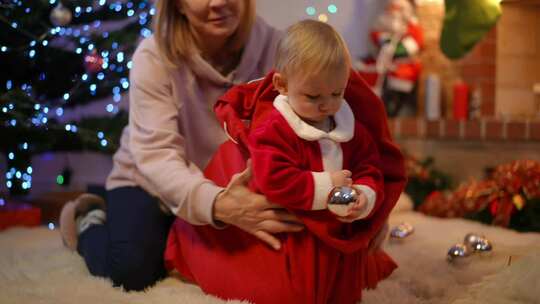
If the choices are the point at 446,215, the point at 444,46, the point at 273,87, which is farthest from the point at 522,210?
the point at 273,87

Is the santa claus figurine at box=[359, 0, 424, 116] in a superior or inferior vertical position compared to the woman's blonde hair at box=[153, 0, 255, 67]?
inferior

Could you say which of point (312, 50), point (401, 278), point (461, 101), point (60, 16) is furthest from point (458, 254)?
point (461, 101)

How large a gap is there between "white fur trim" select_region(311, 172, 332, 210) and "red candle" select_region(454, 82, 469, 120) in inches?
75.8

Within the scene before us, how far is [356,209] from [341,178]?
0.18ft

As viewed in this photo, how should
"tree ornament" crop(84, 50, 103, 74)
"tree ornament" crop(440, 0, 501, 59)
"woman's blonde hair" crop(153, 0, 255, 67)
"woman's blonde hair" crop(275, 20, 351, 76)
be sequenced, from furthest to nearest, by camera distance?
"tree ornament" crop(440, 0, 501, 59) → "tree ornament" crop(84, 50, 103, 74) → "woman's blonde hair" crop(153, 0, 255, 67) → "woman's blonde hair" crop(275, 20, 351, 76)

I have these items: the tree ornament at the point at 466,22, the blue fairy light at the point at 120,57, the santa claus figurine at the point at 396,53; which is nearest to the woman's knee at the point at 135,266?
the blue fairy light at the point at 120,57

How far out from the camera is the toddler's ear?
98cm

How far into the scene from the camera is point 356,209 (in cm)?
94

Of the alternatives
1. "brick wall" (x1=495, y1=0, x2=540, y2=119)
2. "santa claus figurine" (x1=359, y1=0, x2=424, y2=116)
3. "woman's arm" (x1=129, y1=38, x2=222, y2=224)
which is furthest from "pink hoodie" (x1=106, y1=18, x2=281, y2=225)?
"brick wall" (x1=495, y1=0, x2=540, y2=119)

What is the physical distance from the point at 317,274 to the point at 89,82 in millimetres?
1338

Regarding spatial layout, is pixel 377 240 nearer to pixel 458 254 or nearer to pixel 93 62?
pixel 458 254

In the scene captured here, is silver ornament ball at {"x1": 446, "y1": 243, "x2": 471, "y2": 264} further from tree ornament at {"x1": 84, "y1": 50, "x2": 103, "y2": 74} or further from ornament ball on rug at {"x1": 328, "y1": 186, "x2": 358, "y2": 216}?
tree ornament at {"x1": 84, "y1": 50, "x2": 103, "y2": 74}

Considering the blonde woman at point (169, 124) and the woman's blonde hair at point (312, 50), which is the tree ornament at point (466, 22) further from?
the woman's blonde hair at point (312, 50)

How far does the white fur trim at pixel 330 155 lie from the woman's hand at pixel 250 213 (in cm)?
11
